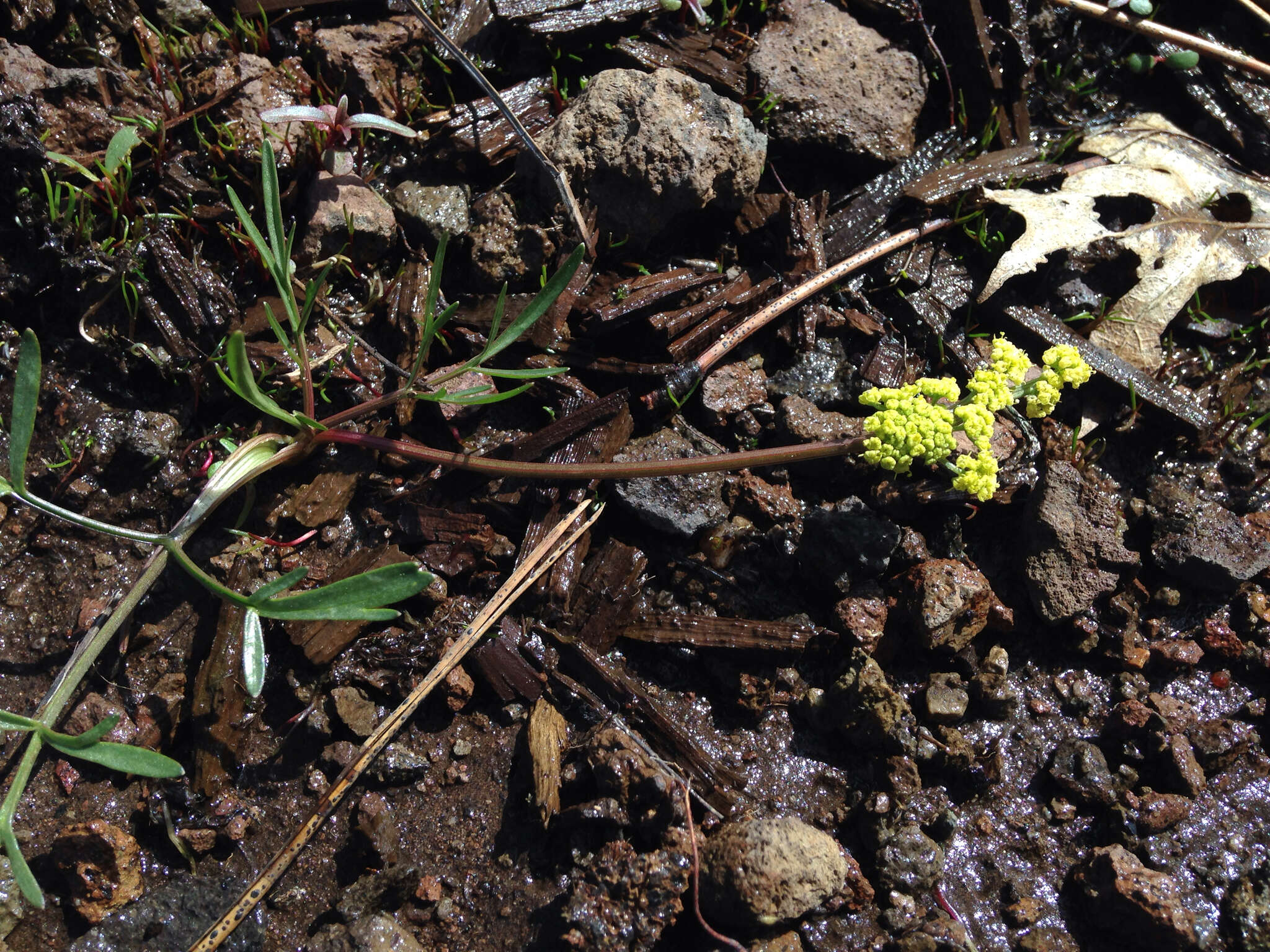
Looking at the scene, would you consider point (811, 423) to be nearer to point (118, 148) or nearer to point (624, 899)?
point (624, 899)

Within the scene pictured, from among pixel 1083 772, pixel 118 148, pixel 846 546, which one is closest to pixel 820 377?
pixel 846 546

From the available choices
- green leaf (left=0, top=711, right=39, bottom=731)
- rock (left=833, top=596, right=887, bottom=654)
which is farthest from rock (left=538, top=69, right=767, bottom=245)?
green leaf (left=0, top=711, right=39, bottom=731)

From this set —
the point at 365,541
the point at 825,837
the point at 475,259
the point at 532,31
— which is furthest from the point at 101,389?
the point at 825,837

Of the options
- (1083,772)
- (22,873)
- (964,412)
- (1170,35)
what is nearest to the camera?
(22,873)

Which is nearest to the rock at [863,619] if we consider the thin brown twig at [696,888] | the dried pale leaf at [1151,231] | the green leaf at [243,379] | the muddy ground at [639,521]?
the muddy ground at [639,521]

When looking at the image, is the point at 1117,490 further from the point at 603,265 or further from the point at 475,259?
the point at 475,259

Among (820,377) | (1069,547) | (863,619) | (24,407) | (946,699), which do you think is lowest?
(946,699)

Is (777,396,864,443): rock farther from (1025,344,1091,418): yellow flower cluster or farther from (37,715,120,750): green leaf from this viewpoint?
(37,715,120,750): green leaf
